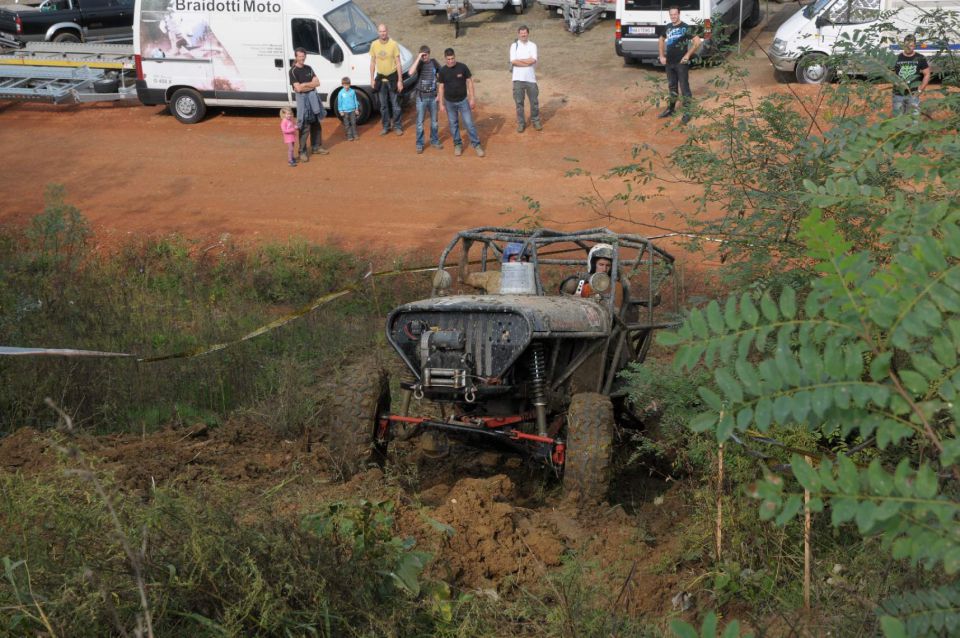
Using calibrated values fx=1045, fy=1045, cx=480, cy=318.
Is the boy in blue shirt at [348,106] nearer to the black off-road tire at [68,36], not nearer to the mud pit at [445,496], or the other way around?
the black off-road tire at [68,36]

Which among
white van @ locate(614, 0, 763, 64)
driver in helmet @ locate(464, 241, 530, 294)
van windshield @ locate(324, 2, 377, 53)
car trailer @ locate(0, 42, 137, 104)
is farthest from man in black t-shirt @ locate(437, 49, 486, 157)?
driver in helmet @ locate(464, 241, 530, 294)

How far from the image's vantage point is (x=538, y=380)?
7.57m

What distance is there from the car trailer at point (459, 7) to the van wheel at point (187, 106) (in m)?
7.85

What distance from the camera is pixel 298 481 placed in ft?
24.3

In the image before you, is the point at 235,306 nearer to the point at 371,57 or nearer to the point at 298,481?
the point at 298,481

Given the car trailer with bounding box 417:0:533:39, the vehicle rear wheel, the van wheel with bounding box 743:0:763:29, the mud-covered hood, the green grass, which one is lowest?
the green grass

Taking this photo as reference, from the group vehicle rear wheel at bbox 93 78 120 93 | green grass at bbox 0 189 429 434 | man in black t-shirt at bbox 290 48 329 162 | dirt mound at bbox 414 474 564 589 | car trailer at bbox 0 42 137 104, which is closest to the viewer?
dirt mound at bbox 414 474 564 589

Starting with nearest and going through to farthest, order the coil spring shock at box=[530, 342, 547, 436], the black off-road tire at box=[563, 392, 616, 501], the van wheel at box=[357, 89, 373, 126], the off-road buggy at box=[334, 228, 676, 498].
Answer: the black off-road tire at box=[563, 392, 616, 501]
the off-road buggy at box=[334, 228, 676, 498]
the coil spring shock at box=[530, 342, 547, 436]
the van wheel at box=[357, 89, 373, 126]

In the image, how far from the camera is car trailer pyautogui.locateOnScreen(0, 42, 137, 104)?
68.9 feet

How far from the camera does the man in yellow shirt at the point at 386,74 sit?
18.9 m

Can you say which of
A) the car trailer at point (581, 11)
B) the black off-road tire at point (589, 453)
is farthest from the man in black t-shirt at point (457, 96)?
the black off-road tire at point (589, 453)

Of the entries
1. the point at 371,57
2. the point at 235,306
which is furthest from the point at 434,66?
A: the point at 235,306

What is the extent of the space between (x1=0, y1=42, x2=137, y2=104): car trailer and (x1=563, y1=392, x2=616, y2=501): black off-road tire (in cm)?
1695

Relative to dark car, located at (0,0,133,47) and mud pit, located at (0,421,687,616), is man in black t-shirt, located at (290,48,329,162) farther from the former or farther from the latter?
mud pit, located at (0,421,687,616)
